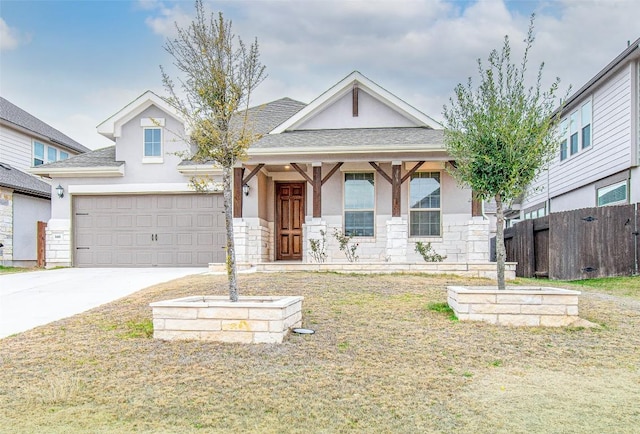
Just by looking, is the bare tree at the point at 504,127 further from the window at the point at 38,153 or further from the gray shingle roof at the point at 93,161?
the window at the point at 38,153

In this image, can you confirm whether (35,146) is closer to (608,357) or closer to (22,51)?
(22,51)

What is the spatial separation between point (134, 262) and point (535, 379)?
42.4 feet

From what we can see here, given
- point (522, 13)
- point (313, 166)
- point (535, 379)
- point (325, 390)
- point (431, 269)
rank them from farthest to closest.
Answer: point (522, 13), point (313, 166), point (431, 269), point (535, 379), point (325, 390)

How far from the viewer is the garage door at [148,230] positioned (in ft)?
48.9

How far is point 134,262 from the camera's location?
1516 centimetres

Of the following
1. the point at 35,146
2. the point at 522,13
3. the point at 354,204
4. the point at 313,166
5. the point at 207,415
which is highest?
the point at 522,13

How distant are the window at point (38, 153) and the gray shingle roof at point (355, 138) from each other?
37.7ft

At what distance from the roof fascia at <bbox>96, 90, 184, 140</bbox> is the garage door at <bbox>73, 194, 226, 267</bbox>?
6.72ft

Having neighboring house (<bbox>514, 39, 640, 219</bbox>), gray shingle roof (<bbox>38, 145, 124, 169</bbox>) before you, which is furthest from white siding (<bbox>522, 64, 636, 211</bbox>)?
gray shingle roof (<bbox>38, 145, 124, 169</bbox>)

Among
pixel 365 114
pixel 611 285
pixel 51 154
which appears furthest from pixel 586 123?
pixel 51 154

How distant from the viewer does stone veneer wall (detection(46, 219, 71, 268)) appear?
15141 mm

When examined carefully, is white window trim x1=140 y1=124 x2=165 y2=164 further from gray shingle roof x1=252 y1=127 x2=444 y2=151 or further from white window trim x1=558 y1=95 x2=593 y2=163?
white window trim x1=558 y1=95 x2=593 y2=163

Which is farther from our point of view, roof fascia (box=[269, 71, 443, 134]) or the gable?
the gable

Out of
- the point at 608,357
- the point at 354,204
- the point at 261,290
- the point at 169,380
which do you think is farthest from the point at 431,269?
the point at 169,380
